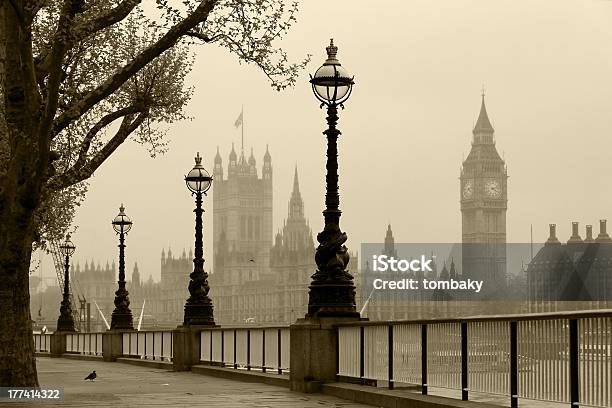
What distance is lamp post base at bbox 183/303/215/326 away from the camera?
3036 centimetres

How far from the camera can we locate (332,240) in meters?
19.0

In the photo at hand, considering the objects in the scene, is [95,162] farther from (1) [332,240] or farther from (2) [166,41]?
(1) [332,240]

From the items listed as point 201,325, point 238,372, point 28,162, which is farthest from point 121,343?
point 28,162

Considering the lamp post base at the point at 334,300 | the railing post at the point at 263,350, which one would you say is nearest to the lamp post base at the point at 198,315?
the railing post at the point at 263,350

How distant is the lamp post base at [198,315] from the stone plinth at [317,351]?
1155cm

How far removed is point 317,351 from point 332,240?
1.81m

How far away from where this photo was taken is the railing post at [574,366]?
35.4 feet

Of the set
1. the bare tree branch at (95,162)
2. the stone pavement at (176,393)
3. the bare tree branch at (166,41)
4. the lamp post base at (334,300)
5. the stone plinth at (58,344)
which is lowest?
the stone plinth at (58,344)

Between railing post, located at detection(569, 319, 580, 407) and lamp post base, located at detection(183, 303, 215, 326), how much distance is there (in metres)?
20.1

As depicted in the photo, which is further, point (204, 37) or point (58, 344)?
point (58, 344)

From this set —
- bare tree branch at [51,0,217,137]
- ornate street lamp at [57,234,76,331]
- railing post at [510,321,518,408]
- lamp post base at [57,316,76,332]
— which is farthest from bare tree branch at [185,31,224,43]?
lamp post base at [57,316,76,332]

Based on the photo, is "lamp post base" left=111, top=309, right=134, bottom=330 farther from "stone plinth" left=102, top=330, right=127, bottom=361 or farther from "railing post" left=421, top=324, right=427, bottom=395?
"railing post" left=421, top=324, right=427, bottom=395

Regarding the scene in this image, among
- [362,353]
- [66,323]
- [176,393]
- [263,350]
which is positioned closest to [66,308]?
[66,323]

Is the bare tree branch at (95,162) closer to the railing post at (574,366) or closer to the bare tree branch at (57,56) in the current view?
the bare tree branch at (57,56)
